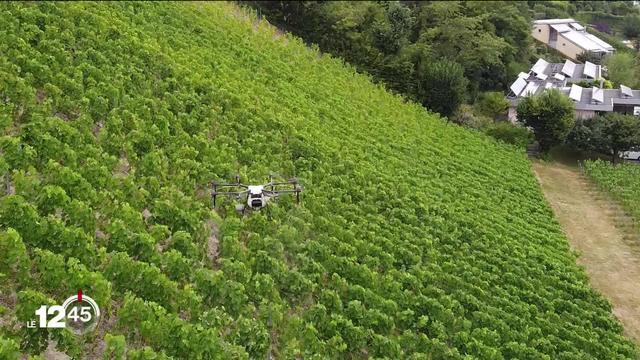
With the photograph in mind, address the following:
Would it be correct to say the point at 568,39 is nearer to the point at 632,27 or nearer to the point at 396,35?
the point at 632,27


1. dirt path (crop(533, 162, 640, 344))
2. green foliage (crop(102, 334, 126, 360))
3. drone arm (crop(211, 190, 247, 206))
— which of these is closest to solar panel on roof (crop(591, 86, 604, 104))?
dirt path (crop(533, 162, 640, 344))

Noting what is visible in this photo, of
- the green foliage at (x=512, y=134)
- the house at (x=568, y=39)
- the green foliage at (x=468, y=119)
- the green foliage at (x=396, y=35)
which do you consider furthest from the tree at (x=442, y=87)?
the house at (x=568, y=39)

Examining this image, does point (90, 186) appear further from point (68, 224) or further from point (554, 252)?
point (554, 252)

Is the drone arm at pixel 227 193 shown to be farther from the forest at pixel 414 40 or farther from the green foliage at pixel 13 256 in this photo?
the forest at pixel 414 40

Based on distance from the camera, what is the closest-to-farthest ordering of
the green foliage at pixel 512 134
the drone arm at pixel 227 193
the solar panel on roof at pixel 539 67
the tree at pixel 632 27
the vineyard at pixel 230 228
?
the vineyard at pixel 230 228
the drone arm at pixel 227 193
the green foliage at pixel 512 134
the solar panel on roof at pixel 539 67
the tree at pixel 632 27

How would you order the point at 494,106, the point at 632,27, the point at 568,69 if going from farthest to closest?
the point at 632,27, the point at 568,69, the point at 494,106

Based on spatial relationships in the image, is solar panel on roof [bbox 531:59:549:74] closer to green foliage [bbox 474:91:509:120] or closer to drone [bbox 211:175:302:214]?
green foliage [bbox 474:91:509:120]

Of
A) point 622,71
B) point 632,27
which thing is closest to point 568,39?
point 622,71
